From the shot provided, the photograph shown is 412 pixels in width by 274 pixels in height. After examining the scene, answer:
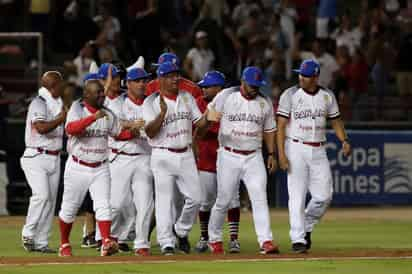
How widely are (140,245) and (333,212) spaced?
8.68 m

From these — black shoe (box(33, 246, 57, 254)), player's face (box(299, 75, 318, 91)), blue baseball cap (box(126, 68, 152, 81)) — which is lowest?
black shoe (box(33, 246, 57, 254))

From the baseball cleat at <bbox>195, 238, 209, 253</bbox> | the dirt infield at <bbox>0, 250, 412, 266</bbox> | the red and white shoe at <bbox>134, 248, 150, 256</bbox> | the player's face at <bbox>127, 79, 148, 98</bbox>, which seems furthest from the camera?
the baseball cleat at <bbox>195, 238, 209, 253</bbox>

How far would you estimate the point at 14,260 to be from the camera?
15.3 m

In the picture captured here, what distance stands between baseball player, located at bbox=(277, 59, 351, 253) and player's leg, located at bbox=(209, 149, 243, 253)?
57 cm

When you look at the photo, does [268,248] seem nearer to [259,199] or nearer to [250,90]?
[259,199]

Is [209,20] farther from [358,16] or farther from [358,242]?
[358,242]

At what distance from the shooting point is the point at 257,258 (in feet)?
50.6

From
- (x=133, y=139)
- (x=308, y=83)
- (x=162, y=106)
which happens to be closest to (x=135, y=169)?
(x=133, y=139)

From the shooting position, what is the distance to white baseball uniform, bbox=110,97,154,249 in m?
16.0

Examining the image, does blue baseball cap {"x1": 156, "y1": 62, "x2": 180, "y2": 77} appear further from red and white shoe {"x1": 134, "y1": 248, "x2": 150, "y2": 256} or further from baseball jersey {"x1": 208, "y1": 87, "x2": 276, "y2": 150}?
red and white shoe {"x1": 134, "y1": 248, "x2": 150, "y2": 256}

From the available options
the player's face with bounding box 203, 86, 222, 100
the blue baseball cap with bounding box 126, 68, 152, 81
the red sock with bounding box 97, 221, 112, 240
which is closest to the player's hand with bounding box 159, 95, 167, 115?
the blue baseball cap with bounding box 126, 68, 152, 81

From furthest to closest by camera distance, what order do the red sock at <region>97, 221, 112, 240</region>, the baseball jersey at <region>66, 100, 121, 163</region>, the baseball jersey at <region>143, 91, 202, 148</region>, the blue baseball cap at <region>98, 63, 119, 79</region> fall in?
the blue baseball cap at <region>98, 63, 119, 79</region> → the baseball jersey at <region>143, 91, 202, 148</region> → the baseball jersey at <region>66, 100, 121, 163</region> → the red sock at <region>97, 221, 112, 240</region>

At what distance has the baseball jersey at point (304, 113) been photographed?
1641cm

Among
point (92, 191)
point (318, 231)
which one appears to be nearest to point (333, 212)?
point (318, 231)
